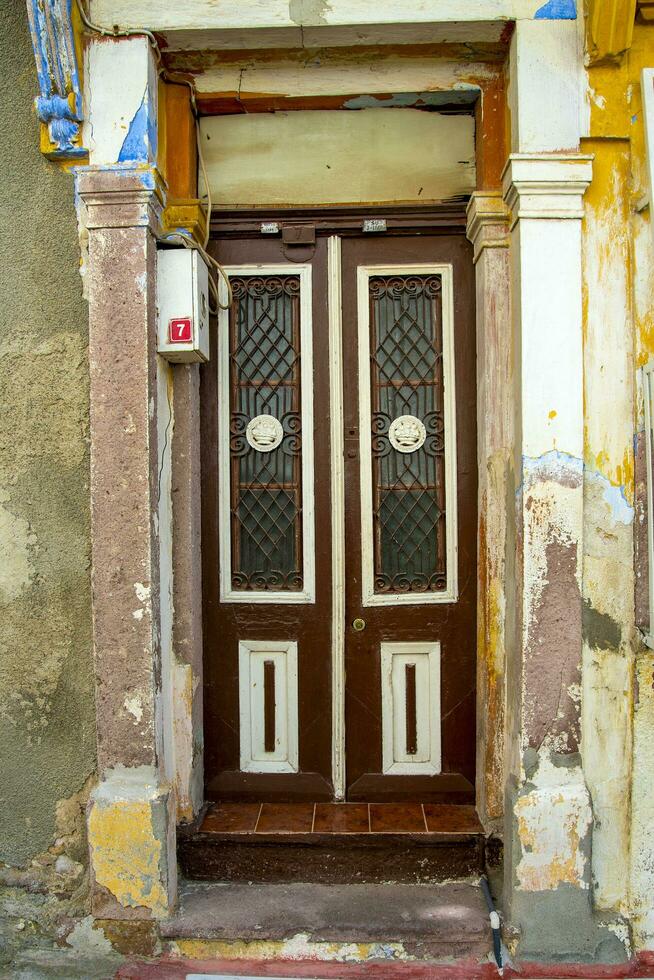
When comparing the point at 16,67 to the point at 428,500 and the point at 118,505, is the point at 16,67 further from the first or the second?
the point at 428,500

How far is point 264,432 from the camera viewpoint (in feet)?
11.2

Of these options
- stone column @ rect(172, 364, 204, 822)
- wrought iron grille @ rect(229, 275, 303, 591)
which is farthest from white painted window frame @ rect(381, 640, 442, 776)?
stone column @ rect(172, 364, 204, 822)

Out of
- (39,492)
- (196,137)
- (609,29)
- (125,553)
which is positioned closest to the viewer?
(609,29)

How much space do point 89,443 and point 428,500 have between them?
5.16 ft

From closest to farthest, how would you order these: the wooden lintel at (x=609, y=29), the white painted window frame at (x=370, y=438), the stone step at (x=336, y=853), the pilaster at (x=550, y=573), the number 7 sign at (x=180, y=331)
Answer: the wooden lintel at (x=609, y=29), the pilaster at (x=550, y=573), the number 7 sign at (x=180, y=331), the stone step at (x=336, y=853), the white painted window frame at (x=370, y=438)

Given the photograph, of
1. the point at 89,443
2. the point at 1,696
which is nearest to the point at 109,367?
Result: the point at 89,443

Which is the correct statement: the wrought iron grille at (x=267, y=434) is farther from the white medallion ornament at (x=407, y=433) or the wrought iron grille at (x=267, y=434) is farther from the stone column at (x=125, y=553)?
the stone column at (x=125, y=553)

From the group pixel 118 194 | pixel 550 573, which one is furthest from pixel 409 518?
pixel 118 194

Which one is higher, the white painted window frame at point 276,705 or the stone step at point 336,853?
the white painted window frame at point 276,705

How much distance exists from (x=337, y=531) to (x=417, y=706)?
0.93 metres

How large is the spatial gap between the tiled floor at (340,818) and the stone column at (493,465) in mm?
188

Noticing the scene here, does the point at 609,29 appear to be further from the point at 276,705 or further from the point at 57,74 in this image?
the point at 276,705

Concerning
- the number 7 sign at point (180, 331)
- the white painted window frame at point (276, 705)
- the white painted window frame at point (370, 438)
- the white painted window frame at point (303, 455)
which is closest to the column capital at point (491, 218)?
the white painted window frame at point (370, 438)

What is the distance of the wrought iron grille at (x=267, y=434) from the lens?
3432mm
